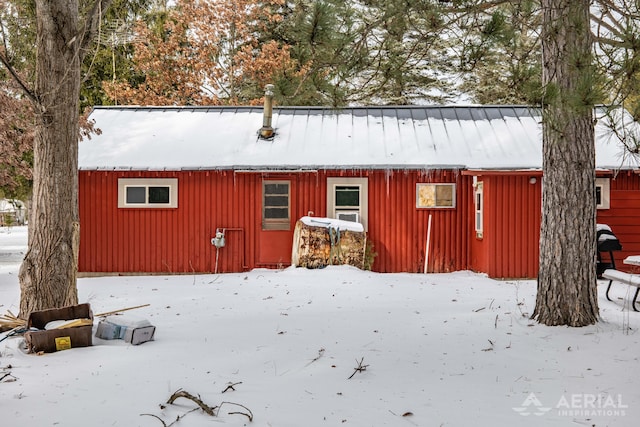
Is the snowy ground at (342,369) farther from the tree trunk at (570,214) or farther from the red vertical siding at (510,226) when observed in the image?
the red vertical siding at (510,226)

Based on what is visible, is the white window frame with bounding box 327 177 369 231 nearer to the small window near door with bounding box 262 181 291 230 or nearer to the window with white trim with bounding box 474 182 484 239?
the small window near door with bounding box 262 181 291 230

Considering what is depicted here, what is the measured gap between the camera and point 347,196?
12.6m

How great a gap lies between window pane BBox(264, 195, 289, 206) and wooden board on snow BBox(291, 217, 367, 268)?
1.10 m

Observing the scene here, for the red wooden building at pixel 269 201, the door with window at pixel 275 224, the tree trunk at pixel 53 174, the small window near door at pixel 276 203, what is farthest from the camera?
the small window near door at pixel 276 203

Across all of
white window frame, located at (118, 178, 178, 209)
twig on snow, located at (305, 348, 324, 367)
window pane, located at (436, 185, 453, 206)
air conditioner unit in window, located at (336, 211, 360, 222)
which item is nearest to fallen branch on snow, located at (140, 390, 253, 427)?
twig on snow, located at (305, 348, 324, 367)

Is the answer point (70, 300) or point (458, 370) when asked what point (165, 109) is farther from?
point (458, 370)

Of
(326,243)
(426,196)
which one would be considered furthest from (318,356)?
(426,196)

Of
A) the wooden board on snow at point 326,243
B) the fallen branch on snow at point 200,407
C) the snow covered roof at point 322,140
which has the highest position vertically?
the snow covered roof at point 322,140

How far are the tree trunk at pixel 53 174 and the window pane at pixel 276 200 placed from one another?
640 cm

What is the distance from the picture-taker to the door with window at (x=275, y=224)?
12.5 m

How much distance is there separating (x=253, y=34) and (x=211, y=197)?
47.1 ft

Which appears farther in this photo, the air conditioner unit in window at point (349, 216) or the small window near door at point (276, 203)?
the small window near door at point (276, 203)

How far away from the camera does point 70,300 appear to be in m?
6.40

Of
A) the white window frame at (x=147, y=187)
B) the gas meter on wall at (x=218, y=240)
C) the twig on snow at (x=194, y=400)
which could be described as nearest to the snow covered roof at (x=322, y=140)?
the white window frame at (x=147, y=187)
